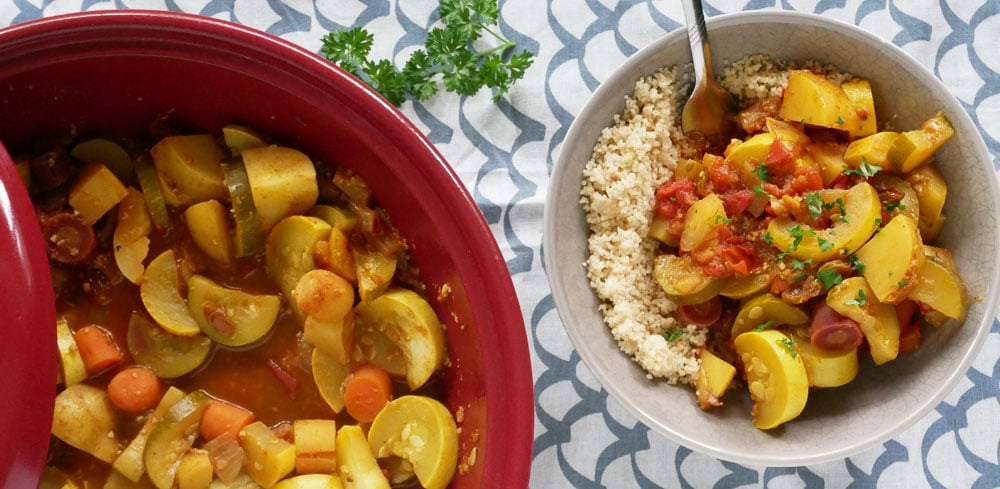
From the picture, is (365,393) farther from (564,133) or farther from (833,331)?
(833,331)

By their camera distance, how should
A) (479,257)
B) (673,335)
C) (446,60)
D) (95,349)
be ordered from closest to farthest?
(479,257) → (95,349) → (673,335) → (446,60)

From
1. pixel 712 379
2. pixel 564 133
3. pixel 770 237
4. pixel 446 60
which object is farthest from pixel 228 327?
pixel 770 237

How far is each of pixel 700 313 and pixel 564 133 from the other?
50 cm

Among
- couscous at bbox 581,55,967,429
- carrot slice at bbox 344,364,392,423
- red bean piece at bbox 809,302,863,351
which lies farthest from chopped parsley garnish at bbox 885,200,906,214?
carrot slice at bbox 344,364,392,423

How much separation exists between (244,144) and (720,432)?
1076 mm

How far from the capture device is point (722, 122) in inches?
74.9

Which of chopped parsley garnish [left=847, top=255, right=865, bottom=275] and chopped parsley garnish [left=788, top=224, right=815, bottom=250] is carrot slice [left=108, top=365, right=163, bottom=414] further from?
chopped parsley garnish [left=847, top=255, right=865, bottom=275]

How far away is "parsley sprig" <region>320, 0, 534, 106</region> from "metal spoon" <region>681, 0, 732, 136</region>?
0.35 meters

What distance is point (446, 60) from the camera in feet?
6.37

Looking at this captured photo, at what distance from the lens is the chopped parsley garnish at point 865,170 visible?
5.74ft

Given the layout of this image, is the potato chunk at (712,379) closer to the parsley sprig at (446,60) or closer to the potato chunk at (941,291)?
the potato chunk at (941,291)

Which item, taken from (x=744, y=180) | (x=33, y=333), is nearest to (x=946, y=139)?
(x=744, y=180)

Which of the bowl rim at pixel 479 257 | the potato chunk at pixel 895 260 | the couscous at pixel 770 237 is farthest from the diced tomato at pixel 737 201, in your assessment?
the bowl rim at pixel 479 257

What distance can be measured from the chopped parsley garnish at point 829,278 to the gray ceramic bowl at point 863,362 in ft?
0.79
